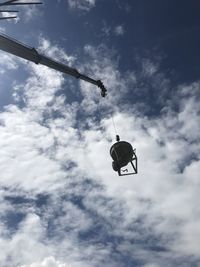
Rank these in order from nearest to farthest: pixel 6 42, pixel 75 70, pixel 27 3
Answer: pixel 27 3 < pixel 6 42 < pixel 75 70

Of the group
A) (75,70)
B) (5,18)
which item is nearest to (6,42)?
(5,18)

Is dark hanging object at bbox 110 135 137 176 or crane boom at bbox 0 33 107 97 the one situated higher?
crane boom at bbox 0 33 107 97

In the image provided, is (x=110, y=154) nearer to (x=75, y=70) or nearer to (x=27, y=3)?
(x=75, y=70)

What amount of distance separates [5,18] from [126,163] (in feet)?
42.6

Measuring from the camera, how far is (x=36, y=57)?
76.0ft

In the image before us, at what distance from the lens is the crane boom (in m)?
20.2

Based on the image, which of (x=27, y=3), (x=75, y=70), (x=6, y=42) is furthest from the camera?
(x=75, y=70)

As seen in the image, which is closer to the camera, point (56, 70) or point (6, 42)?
point (6, 42)

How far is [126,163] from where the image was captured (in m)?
23.3

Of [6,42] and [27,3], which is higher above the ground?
[6,42]

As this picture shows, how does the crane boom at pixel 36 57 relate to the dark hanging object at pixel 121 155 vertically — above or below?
above

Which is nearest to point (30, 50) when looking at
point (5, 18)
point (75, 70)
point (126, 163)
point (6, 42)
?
point (6, 42)

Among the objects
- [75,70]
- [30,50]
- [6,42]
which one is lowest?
[6,42]

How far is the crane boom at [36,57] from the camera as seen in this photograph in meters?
20.2
